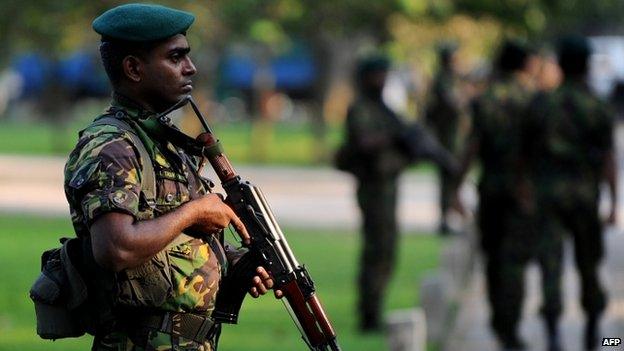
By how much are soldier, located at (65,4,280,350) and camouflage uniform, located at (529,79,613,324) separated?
21.1ft

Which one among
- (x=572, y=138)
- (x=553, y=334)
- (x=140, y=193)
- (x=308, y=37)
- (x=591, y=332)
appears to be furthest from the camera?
(x=308, y=37)

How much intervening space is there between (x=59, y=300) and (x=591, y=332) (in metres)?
7.17

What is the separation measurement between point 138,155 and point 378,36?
2790 cm

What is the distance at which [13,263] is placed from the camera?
18.2m

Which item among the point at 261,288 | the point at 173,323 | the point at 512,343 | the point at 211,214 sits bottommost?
the point at 173,323

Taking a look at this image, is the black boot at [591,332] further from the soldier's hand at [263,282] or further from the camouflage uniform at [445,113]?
the camouflage uniform at [445,113]

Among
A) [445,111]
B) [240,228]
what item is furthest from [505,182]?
[445,111]

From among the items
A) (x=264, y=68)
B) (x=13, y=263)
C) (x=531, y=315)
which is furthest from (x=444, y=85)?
(x=264, y=68)

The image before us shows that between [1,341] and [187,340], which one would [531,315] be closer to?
[1,341]

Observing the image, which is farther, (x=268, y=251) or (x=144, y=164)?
(x=268, y=251)

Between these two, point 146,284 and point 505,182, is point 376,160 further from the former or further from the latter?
point 146,284

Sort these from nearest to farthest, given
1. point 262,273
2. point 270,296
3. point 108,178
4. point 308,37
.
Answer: point 108,178 → point 262,273 → point 270,296 → point 308,37

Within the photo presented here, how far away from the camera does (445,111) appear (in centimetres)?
2206

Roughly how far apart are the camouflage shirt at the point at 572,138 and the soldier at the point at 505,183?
1.14 feet
